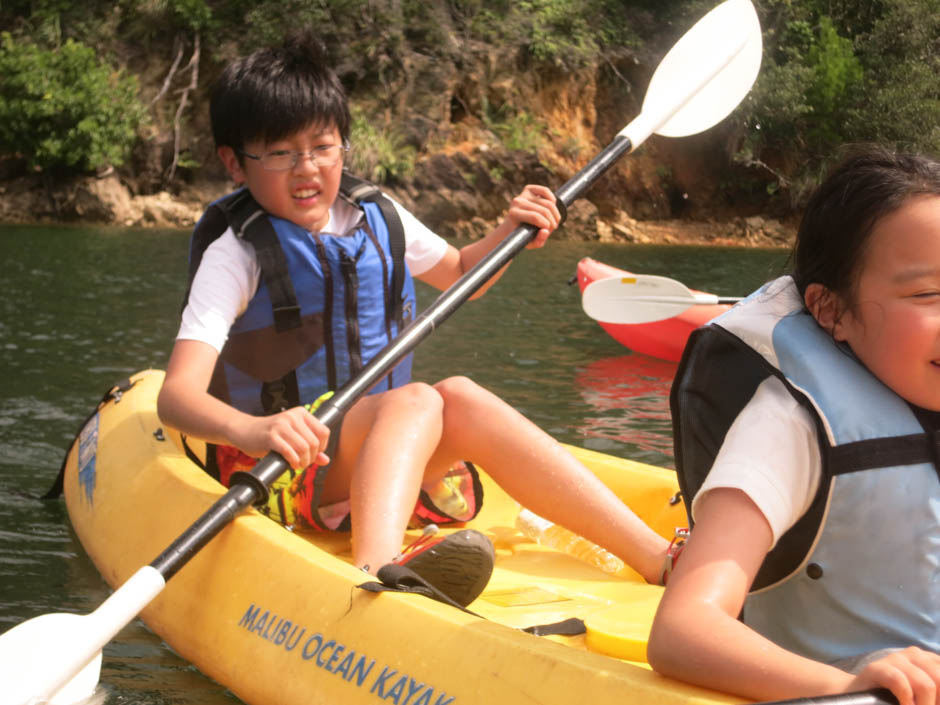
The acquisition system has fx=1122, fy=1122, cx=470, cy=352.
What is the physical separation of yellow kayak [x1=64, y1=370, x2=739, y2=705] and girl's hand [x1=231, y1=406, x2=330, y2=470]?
17 centimetres

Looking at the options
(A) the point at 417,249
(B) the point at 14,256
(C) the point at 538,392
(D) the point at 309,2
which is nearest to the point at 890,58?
(D) the point at 309,2

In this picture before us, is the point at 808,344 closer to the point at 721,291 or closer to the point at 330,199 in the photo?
the point at 330,199

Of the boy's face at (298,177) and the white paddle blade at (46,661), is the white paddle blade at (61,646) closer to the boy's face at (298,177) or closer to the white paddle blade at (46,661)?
the white paddle blade at (46,661)

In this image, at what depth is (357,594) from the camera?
175cm

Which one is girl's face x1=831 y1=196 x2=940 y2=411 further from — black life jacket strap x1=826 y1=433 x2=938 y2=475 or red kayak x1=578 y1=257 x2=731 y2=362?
red kayak x1=578 y1=257 x2=731 y2=362

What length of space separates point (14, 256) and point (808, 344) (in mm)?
10896

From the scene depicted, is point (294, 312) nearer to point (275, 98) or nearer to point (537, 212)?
point (275, 98)

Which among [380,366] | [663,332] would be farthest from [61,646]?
[663,332]

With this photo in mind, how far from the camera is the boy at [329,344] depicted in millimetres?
2119

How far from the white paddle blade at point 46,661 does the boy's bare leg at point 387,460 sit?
50 centimetres

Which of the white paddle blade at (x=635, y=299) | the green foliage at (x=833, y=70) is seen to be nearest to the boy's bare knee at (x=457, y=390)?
the white paddle blade at (x=635, y=299)

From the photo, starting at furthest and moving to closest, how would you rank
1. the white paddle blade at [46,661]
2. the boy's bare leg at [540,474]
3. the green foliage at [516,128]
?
the green foliage at [516,128]
the boy's bare leg at [540,474]
the white paddle blade at [46,661]

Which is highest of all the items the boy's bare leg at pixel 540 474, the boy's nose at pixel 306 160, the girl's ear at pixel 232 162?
the boy's nose at pixel 306 160

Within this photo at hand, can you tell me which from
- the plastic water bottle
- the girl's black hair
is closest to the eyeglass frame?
the plastic water bottle
